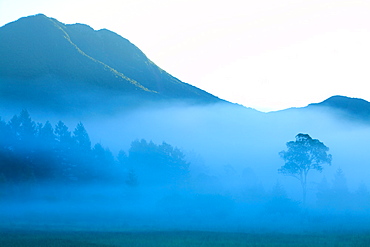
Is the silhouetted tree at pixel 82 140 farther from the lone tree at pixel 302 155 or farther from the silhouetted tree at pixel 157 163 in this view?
the lone tree at pixel 302 155

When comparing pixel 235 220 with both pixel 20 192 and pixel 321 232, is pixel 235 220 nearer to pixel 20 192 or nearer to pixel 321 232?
pixel 321 232

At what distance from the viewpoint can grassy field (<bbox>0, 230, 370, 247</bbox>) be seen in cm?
4762

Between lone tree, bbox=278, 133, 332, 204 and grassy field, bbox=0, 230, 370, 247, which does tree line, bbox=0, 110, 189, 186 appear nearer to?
grassy field, bbox=0, 230, 370, 247

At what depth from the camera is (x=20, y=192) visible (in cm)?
8531

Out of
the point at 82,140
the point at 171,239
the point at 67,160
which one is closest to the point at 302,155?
the point at 82,140

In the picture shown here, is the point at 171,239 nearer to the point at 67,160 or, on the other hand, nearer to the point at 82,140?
the point at 67,160

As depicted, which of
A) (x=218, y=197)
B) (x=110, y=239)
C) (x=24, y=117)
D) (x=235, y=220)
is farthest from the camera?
(x=24, y=117)

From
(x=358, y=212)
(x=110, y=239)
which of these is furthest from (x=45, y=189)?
(x=358, y=212)

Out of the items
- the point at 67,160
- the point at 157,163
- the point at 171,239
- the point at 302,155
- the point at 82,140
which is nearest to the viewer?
the point at 171,239

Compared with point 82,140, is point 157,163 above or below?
below

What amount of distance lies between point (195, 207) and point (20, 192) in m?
27.8

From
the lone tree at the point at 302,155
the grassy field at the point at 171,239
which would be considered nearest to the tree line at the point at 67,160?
the grassy field at the point at 171,239

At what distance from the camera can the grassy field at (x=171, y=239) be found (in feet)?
156

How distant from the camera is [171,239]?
55.3 meters
